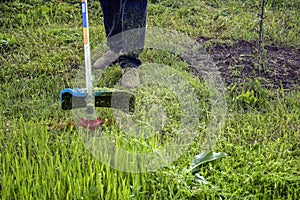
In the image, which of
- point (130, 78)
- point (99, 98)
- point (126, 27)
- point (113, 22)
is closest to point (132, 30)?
point (126, 27)

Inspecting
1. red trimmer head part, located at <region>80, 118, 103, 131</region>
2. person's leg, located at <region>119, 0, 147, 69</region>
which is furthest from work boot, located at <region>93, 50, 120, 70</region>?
red trimmer head part, located at <region>80, 118, 103, 131</region>

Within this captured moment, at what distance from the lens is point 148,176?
2.07 metres

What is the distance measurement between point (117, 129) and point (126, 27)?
1.02m

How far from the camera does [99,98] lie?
8.64 ft

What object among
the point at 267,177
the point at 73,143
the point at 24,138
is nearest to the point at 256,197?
the point at 267,177

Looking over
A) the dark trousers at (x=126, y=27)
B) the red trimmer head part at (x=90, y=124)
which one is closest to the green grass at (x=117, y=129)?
the red trimmer head part at (x=90, y=124)

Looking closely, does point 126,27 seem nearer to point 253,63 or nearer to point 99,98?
point 99,98

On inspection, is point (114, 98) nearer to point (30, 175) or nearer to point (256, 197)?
point (30, 175)

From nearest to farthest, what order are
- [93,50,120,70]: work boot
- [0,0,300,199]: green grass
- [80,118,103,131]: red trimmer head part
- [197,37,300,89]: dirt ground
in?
[0,0,300,199]: green grass → [80,118,103,131]: red trimmer head part → [197,37,300,89]: dirt ground → [93,50,120,70]: work boot

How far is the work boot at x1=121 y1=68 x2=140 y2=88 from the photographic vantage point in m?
3.21

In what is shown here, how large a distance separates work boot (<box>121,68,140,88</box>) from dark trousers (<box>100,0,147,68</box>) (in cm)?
8

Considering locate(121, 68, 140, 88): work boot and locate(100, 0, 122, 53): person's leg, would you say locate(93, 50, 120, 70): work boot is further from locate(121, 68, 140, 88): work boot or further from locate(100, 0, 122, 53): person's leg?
locate(121, 68, 140, 88): work boot

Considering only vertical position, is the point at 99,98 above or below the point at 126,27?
below

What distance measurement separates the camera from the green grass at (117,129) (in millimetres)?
1990
